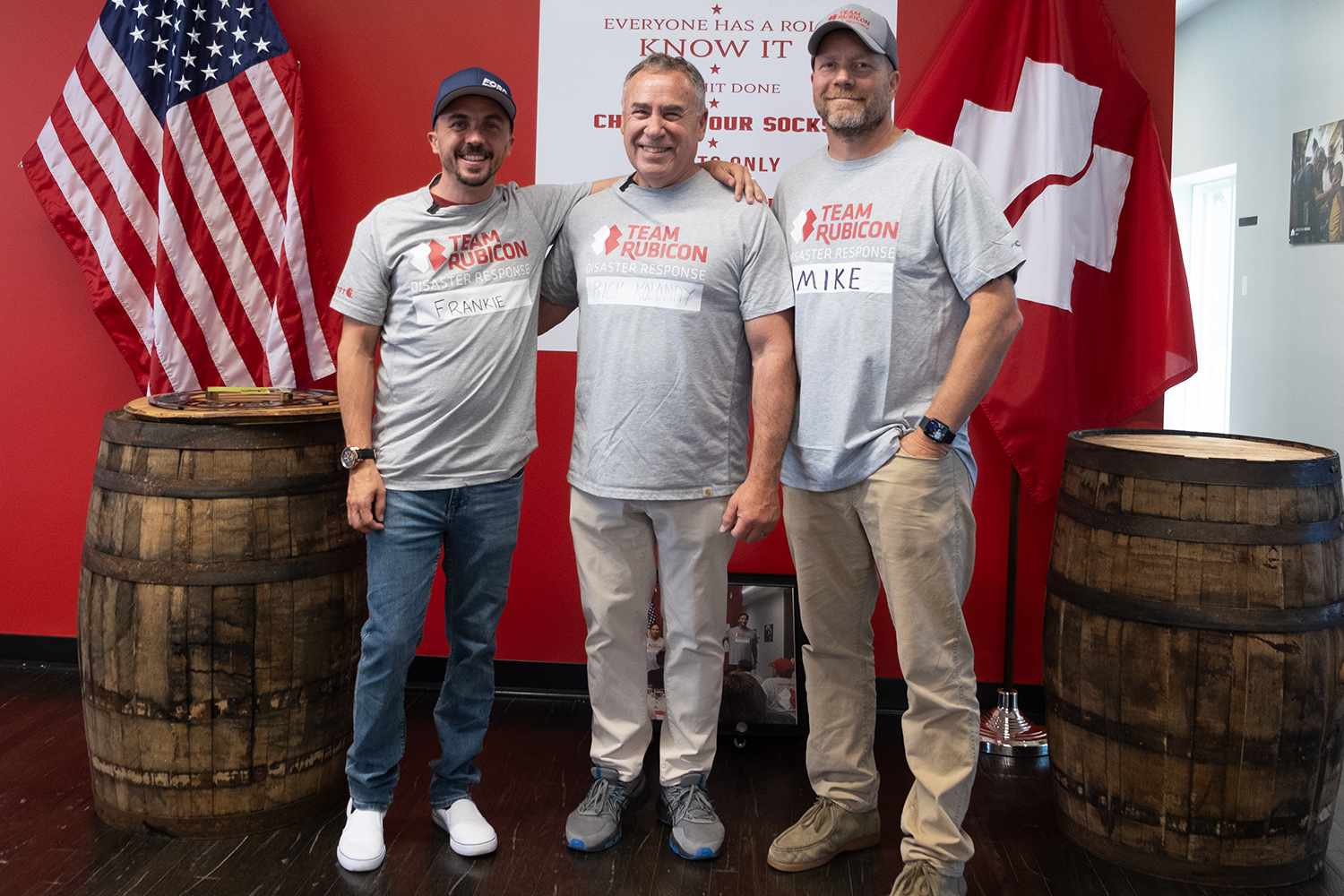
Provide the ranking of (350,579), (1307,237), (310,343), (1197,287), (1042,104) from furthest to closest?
1. (1197,287)
2. (1307,237)
3. (310,343)
4. (1042,104)
5. (350,579)

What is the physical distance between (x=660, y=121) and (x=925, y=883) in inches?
59.3

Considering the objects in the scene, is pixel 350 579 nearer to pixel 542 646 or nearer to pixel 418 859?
pixel 418 859

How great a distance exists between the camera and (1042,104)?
9.82 feet

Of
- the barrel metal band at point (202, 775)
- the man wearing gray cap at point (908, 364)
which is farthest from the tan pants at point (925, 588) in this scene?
the barrel metal band at point (202, 775)

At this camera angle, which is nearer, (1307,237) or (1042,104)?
(1042,104)

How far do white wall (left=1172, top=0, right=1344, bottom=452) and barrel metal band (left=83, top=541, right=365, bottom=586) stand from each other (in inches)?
175

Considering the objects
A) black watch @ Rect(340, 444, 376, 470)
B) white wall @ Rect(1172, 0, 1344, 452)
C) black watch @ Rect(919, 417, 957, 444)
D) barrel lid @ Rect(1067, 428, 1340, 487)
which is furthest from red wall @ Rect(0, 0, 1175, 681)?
white wall @ Rect(1172, 0, 1344, 452)

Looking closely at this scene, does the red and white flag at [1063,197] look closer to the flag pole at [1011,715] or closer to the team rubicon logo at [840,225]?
the flag pole at [1011,715]

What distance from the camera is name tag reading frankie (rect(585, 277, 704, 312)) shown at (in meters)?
2.21

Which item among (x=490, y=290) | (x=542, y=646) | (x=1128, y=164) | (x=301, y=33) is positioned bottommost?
(x=542, y=646)

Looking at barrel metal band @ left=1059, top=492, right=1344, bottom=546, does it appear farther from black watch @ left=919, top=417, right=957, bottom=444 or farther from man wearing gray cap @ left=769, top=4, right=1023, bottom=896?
black watch @ left=919, top=417, right=957, bottom=444

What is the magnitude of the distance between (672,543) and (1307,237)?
4.44 meters

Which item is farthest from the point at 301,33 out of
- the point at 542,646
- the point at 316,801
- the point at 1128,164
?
the point at 1128,164

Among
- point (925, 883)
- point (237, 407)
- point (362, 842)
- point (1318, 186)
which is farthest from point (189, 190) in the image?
point (1318, 186)
